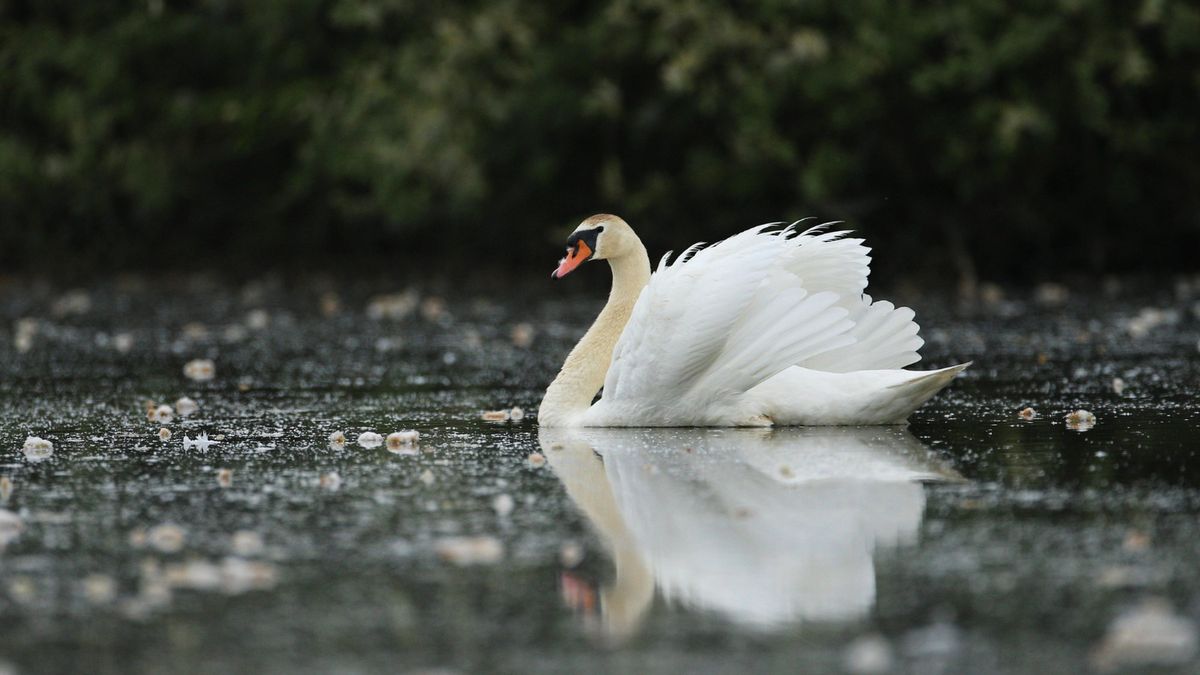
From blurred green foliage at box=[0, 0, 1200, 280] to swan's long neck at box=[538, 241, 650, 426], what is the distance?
695cm

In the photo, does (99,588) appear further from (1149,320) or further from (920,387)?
(1149,320)

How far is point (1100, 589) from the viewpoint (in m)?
3.81

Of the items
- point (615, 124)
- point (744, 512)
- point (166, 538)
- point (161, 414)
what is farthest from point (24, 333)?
point (744, 512)

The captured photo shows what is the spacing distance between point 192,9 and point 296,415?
1334 cm

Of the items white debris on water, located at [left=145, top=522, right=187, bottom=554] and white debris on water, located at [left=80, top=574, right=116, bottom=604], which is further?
white debris on water, located at [left=145, top=522, right=187, bottom=554]

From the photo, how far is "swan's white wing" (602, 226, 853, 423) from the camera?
646 centimetres

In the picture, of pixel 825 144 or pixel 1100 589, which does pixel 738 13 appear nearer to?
pixel 825 144

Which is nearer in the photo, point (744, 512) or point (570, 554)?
point (570, 554)

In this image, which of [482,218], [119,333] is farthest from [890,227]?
[119,333]

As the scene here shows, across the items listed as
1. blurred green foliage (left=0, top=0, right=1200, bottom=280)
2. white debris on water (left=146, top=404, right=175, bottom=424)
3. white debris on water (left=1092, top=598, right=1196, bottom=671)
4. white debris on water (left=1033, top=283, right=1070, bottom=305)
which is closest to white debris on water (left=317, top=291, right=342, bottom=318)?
blurred green foliage (left=0, top=0, right=1200, bottom=280)

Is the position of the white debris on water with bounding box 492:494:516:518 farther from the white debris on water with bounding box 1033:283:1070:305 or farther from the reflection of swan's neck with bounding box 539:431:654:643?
the white debris on water with bounding box 1033:283:1070:305

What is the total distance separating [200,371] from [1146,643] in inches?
275

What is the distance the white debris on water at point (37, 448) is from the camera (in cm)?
625

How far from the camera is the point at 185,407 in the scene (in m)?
7.87
